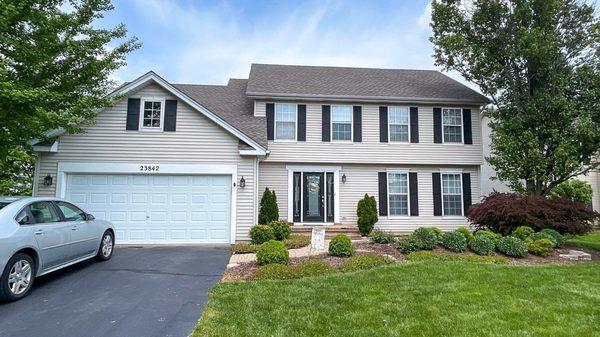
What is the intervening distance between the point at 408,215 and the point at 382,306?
9.41 m

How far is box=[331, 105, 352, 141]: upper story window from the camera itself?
13781 millimetres

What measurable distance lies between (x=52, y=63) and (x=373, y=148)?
35.4 feet

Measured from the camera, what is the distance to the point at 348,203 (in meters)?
13.6

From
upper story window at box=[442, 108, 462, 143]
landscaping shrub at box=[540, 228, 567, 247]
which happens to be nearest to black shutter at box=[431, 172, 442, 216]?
upper story window at box=[442, 108, 462, 143]

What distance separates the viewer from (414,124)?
46.2 feet

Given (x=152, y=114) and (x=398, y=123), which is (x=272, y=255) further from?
(x=398, y=123)

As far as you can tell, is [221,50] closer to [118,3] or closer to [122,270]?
[118,3]

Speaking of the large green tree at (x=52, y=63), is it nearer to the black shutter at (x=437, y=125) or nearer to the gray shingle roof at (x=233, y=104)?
the gray shingle roof at (x=233, y=104)

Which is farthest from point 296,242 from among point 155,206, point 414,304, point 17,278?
point 17,278

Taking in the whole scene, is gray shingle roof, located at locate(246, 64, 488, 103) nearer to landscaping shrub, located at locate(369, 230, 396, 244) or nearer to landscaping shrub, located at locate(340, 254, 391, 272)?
landscaping shrub, located at locate(369, 230, 396, 244)

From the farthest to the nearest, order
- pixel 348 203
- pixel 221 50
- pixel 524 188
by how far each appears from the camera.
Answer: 1. pixel 221 50
2. pixel 348 203
3. pixel 524 188

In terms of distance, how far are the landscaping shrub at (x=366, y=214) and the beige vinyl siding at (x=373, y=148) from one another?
1.67m

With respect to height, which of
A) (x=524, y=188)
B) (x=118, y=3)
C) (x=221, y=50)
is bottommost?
(x=524, y=188)

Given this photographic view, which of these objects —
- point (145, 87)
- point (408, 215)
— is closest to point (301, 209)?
point (408, 215)
